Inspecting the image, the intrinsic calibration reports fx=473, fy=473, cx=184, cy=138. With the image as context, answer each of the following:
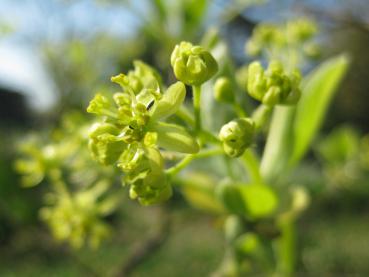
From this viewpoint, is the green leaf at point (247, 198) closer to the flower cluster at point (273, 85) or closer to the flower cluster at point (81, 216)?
the flower cluster at point (273, 85)

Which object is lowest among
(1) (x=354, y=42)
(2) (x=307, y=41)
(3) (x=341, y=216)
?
(3) (x=341, y=216)

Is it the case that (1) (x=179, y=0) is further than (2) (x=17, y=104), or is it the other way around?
(2) (x=17, y=104)

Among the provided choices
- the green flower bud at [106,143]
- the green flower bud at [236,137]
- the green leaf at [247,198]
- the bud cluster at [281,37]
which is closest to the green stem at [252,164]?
the green leaf at [247,198]

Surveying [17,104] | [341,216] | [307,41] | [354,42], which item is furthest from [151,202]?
[17,104]

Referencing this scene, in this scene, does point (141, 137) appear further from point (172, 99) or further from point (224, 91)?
point (224, 91)

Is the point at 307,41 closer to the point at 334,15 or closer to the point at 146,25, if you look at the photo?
the point at 334,15

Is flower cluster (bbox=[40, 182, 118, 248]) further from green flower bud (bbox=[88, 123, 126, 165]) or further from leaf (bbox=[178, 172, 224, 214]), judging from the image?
green flower bud (bbox=[88, 123, 126, 165])

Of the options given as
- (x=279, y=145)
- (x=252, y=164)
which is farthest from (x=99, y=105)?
(x=279, y=145)
